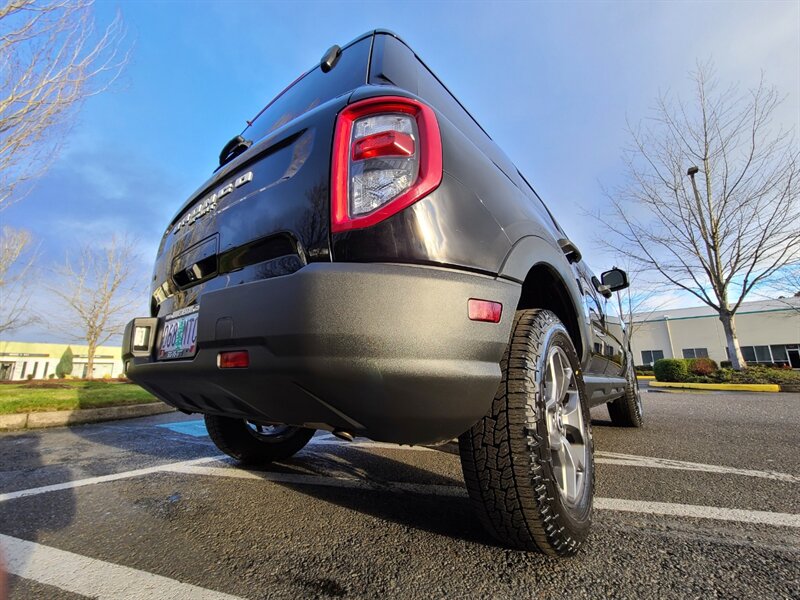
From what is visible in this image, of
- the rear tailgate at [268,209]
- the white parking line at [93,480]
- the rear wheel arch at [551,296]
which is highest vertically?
the rear tailgate at [268,209]

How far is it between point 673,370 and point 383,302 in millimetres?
17729

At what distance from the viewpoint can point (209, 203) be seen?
1784 mm

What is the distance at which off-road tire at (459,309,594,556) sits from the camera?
1305mm

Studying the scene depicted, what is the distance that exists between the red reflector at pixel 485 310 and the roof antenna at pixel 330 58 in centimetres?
136

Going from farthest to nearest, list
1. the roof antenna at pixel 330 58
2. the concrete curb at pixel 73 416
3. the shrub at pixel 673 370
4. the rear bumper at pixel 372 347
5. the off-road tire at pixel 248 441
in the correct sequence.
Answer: the shrub at pixel 673 370, the concrete curb at pixel 73 416, the off-road tire at pixel 248 441, the roof antenna at pixel 330 58, the rear bumper at pixel 372 347

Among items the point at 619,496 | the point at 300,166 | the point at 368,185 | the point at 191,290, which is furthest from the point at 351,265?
the point at 619,496

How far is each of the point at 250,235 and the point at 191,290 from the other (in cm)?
46

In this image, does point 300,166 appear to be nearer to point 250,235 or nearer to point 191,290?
point 250,235

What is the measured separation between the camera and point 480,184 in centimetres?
144

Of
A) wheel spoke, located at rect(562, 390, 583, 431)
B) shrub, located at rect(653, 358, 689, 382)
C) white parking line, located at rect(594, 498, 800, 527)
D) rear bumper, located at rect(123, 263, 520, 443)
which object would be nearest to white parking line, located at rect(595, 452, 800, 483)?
white parking line, located at rect(594, 498, 800, 527)

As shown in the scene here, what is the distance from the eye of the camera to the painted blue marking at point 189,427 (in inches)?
174

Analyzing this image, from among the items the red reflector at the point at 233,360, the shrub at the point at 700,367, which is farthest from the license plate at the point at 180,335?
the shrub at the point at 700,367

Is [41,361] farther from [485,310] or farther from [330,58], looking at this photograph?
[485,310]

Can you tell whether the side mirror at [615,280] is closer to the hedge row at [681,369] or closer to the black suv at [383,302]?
the black suv at [383,302]
